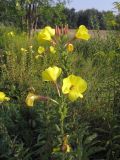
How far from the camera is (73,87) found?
120 inches

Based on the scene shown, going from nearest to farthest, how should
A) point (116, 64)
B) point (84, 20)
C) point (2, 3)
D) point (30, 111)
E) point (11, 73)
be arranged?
point (116, 64), point (30, 111), point (11, 73), point (2, 3), point (84, 20)

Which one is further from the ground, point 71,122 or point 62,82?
point 62,82

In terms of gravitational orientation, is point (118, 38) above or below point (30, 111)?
above

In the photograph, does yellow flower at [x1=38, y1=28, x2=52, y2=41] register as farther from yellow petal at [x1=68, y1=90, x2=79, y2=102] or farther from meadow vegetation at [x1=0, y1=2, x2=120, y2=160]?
yellow petal at [x1=68, y1=90, x2=79, y2=102]

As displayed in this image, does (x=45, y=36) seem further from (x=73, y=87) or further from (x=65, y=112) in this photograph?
(x=65, y=112)

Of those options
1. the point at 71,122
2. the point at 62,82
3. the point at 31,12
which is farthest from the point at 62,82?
the point at 31,12

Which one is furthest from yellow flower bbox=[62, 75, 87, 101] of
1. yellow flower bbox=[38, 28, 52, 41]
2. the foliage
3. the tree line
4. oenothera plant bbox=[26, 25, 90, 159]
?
the tree line

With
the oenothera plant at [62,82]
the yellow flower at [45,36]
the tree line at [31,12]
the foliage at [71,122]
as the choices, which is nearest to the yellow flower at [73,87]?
the oenothera plant at [62,82]

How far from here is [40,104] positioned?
4777mm

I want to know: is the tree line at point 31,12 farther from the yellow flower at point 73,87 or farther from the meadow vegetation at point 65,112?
the yellow flower at point 73,87

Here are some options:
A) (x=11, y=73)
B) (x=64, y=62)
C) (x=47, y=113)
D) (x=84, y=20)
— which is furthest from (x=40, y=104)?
(x=84, y=20)

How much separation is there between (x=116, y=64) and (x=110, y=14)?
718 mm

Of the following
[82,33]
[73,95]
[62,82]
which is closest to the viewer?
[73,95]

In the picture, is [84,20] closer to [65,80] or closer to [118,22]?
[118,22]
